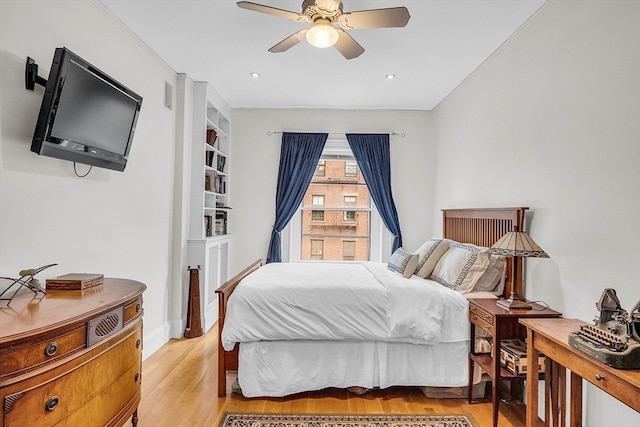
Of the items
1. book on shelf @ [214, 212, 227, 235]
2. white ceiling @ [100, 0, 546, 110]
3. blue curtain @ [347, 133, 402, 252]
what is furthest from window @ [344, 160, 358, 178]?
book on shelf @ [214, 212, 227, 235]

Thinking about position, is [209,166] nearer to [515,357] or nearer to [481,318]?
[481,318]

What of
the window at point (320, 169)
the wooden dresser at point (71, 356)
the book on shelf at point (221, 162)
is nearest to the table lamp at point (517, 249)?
the wooden dresser at point (71, 356)

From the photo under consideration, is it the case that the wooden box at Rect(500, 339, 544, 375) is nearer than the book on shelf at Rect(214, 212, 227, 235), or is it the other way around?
the wooden box at Rect(500, 339, 544, 375)

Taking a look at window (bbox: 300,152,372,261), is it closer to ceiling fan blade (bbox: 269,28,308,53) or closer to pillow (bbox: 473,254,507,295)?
pillow (bbox: 473,254,507,295)

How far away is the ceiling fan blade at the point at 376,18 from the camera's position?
79.0 inches

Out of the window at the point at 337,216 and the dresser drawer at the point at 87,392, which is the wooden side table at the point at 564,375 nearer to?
the dresser drawer at the point at 87,392

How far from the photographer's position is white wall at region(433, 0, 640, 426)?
1.75 m

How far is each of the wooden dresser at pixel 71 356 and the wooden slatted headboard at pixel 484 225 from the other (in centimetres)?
228

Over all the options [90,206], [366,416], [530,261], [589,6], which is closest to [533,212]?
[530,261]

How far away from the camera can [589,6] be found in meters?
2.02

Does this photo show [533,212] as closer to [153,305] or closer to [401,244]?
[401,244]

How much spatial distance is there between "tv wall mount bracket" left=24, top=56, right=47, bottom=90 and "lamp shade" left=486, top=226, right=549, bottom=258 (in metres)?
2.78

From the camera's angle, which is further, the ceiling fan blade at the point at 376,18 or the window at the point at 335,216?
the window at the point at 335,216

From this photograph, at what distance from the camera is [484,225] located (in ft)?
10.4
